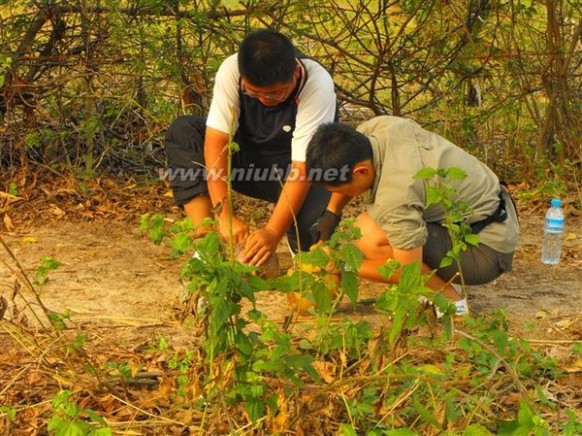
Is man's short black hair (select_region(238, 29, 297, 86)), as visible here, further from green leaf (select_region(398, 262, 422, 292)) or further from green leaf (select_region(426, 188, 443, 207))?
green leaf (select_region(398, 262, 422, 292))

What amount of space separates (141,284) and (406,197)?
Answer: 1.54m

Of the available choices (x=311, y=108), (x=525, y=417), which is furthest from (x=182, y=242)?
(x=311, y=108)

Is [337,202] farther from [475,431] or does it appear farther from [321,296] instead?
[475,431]

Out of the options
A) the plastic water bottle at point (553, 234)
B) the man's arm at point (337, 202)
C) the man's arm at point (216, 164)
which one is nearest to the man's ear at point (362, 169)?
the man's arm at point (337, 202)

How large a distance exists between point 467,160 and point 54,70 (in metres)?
3.22

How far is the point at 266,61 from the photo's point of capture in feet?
14.1

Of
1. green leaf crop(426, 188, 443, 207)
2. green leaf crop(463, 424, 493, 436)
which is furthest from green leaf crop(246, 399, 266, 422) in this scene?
green leaf crop(426, 188, 443, 207)

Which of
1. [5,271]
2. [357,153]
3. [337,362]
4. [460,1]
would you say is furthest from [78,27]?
[337,362]

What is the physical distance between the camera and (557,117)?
7.25 metres

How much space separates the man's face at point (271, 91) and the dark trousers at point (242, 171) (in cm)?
39

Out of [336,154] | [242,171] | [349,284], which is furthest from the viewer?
[242,171]

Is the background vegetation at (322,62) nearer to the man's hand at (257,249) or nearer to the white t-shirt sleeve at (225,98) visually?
the white t-shirt sleeve at (225,98)

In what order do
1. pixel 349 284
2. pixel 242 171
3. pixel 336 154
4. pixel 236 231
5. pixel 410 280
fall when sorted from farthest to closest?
pixel 242 171 → pixel 236 231 → pixel 336 154 → pixel 349 284 → pixel 410 280

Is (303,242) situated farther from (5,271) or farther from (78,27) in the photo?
(78,27)
